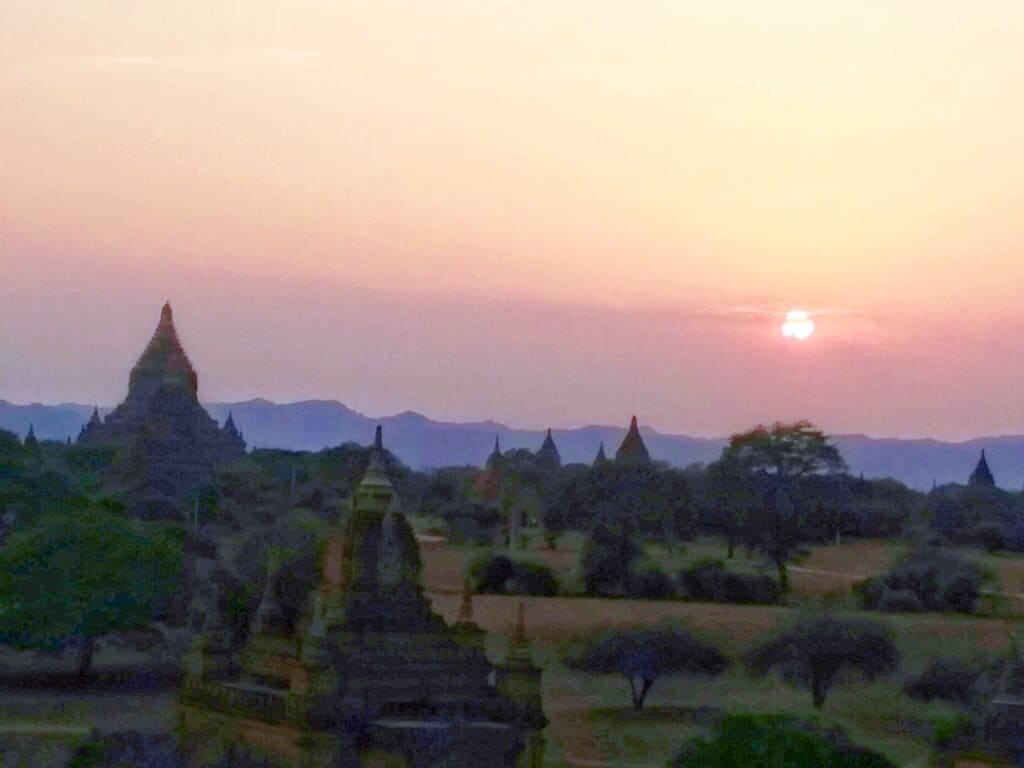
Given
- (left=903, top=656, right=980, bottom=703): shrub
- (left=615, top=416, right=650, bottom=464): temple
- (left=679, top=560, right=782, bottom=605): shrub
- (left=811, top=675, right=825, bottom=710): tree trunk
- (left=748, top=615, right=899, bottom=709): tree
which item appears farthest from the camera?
(left=615, top=416, right=650, bottom=464): temple

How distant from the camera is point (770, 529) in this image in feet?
242

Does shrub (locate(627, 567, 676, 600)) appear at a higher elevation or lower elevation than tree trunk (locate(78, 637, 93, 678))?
higher

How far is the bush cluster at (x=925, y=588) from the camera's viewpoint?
61781 millimetres

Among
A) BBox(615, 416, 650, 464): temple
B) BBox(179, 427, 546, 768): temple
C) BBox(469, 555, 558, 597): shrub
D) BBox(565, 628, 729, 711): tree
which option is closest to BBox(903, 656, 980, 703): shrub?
BBox(565, 628, 729, 711): tree

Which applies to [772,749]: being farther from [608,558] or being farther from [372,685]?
[608,558]

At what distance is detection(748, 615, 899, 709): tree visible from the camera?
4628 cm

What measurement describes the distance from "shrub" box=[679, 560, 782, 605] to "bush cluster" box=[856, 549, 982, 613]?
8.33 ft

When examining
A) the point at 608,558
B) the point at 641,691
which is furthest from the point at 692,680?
the point at 608,558

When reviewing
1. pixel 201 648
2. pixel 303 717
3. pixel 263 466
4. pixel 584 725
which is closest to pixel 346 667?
pixel 303 717

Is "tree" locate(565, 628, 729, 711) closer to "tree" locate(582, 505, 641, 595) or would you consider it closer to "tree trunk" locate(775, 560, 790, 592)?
"tree" locate(582, 505, 641, 595)

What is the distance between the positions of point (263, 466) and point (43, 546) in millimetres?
60505

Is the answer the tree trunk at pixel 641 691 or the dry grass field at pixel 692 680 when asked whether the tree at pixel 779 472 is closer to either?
the dry grass field at pixel 692 680

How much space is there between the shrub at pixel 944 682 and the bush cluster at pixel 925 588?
14985 millimetres

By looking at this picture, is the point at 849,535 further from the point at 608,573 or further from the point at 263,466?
the point at 263,466
